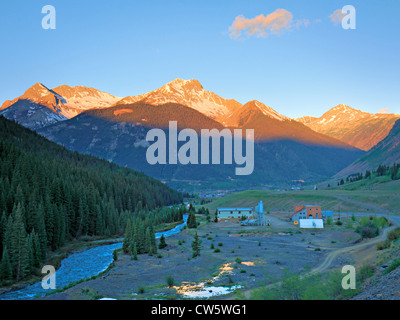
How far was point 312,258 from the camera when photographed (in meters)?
49.8

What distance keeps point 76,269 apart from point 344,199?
10852cm

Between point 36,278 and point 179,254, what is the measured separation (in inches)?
863

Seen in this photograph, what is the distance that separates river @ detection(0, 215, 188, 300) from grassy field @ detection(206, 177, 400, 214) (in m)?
82.7

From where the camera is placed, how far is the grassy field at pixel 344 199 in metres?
117

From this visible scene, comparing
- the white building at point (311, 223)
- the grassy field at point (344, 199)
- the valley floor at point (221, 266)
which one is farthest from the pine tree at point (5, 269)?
A: the grassy field at point (344, 199)

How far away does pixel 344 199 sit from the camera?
134 metres

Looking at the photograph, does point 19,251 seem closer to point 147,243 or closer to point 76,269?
point 76,269

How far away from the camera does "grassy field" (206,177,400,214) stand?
117400 millimetres

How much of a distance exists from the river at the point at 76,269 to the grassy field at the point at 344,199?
82.7m
